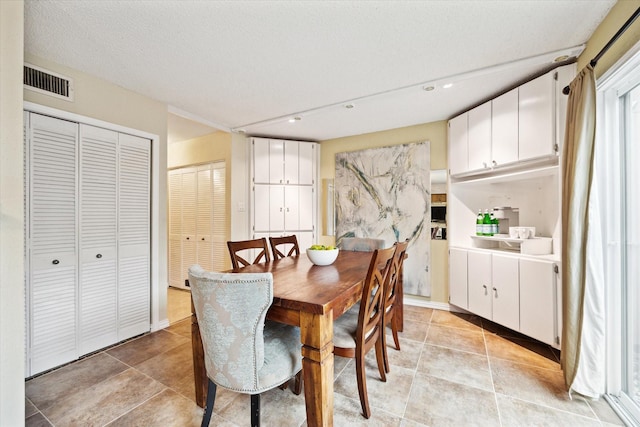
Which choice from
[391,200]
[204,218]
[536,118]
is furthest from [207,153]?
[536,118]

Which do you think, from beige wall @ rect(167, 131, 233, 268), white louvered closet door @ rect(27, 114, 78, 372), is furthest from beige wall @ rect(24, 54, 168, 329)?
beige wall @ rect(167, 131, 233, 268)

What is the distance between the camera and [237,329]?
1171 millimetres

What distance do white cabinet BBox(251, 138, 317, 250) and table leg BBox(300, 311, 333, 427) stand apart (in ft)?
9.20

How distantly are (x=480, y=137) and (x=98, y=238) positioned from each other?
3.86m

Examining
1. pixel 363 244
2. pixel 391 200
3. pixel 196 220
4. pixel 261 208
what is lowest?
pixel 363 244

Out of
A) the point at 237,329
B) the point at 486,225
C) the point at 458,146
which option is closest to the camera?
the point at 237,329

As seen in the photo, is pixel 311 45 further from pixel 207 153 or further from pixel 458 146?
pixel 207 153

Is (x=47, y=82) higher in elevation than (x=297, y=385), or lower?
higher

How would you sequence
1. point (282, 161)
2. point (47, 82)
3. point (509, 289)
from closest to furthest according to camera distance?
1. point (47, 82)
2. point (509, 289)
3. point (282, 161)

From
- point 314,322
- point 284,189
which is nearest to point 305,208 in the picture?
point 284,189

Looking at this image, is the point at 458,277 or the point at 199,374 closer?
the point at 199,374

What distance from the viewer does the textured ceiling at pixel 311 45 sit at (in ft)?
5.14

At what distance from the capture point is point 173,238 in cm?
449

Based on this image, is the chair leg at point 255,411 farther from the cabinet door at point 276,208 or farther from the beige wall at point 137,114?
the cabinet door at point 276,208
